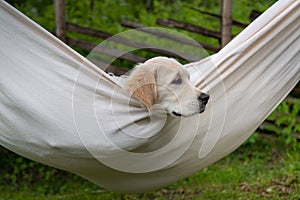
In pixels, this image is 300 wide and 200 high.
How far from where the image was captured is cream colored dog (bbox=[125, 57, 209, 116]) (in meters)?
2.69

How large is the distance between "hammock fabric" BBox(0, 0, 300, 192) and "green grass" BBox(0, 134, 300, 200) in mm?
1272

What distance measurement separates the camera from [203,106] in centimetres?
270

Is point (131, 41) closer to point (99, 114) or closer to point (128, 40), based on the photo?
point (128, 40)

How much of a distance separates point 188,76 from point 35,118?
29.0 inches

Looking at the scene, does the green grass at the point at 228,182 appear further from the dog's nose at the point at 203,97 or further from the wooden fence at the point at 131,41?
the dog's nose at the point at 203,97

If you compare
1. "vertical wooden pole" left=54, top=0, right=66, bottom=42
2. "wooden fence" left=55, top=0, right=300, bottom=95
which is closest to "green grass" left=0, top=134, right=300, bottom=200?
"wooden fence" left=55, top=0, right=300, bottom=95

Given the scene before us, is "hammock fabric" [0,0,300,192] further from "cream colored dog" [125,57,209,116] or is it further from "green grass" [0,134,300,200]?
"green grass" [0,134,300,200]

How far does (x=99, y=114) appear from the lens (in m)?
2.66

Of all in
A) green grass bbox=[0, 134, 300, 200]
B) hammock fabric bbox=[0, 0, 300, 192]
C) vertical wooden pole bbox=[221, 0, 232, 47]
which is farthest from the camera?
vertical wooden pole bbox=[221, 0, 232, 47]

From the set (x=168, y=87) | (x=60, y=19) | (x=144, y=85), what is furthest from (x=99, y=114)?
(x=60, y=19)

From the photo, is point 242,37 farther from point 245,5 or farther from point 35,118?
point 245,5

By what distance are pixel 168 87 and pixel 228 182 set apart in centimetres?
189

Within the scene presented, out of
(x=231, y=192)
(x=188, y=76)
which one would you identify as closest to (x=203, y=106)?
(x=188, y=76)

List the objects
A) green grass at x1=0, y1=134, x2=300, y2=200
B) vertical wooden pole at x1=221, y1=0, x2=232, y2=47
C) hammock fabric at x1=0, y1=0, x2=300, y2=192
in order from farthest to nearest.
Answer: vertical wooden pole at x1=221, y1=0, x2=232, y2=47
green grass at x1=0, y1=134, x2=300, y2=200
hammock fabric at x1=0, y1=0, x2=300, y2=192
